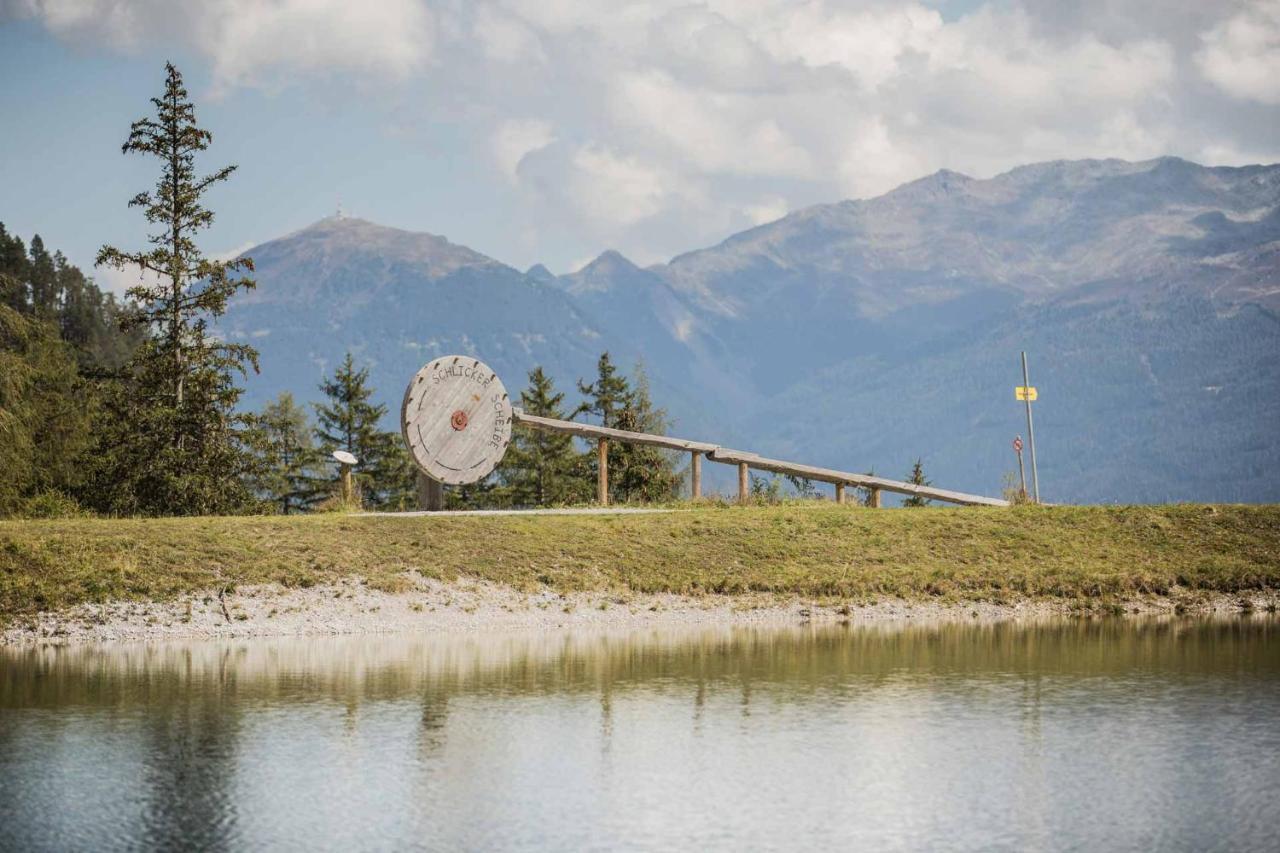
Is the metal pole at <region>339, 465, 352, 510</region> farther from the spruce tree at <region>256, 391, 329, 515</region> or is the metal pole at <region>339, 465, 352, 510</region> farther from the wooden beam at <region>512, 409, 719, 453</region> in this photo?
the spruce tree at <region>256, 391, 329, 515</region>

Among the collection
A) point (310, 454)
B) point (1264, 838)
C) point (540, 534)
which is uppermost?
point (310, 454)

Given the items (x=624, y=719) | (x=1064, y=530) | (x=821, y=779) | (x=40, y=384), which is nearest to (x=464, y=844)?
(x=821, y=779)

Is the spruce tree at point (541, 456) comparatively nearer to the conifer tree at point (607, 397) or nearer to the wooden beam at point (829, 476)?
the conifer tree at point (607, 397)

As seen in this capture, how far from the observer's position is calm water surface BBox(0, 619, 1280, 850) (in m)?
17.4

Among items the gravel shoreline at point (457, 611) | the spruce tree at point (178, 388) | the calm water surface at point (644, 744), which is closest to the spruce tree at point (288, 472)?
the spruce tree at point (178, 388)

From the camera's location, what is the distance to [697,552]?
40.2 meters

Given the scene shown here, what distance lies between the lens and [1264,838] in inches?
650

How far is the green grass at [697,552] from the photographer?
3522 centimetres

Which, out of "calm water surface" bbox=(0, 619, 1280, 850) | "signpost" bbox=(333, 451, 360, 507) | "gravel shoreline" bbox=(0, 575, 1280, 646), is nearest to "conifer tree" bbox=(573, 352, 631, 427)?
"signpost" bbox=(333, 451, 360, 507)

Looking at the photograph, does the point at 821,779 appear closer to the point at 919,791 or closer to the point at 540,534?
the point at 919,791

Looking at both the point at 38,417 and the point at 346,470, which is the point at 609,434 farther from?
the point at 38,417

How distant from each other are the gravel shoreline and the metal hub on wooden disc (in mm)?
7190

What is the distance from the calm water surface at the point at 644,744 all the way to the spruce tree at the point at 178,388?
68.1ft

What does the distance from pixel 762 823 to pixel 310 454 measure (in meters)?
81.6
